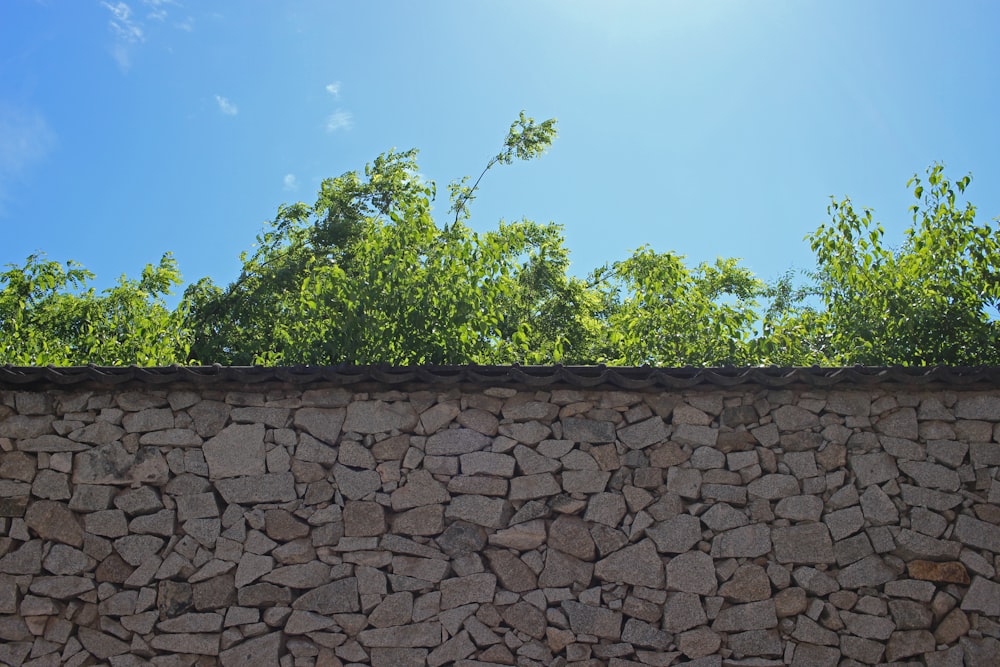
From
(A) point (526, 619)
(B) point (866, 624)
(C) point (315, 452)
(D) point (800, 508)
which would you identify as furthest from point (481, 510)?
(B) point (866, 624)

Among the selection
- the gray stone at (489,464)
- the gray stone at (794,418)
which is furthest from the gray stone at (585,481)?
the gray stone at (794,418)

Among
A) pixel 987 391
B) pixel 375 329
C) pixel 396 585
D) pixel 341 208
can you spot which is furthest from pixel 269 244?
pixel 987 391

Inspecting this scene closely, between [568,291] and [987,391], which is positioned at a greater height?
[568,291]

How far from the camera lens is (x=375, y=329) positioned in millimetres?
6266

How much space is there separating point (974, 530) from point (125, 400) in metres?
4.80

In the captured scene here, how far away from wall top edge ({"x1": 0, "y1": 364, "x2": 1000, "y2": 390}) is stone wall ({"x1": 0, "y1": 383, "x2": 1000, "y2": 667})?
15 cm

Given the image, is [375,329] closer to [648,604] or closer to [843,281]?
[648,604]

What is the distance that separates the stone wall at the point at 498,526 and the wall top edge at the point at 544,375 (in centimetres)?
15

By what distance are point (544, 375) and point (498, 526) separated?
0.86m

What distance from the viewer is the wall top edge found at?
4.62m

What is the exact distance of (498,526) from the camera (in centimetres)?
468

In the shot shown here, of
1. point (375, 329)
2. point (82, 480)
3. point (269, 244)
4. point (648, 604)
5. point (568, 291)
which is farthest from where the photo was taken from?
point (269, 244)

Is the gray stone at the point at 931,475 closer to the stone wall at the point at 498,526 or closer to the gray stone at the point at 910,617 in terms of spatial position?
the stone wall at the point at 498,526

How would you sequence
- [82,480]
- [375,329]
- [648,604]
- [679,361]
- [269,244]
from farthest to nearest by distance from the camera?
[269,244], [679,361], [375,329], [82,480], [648,604]
